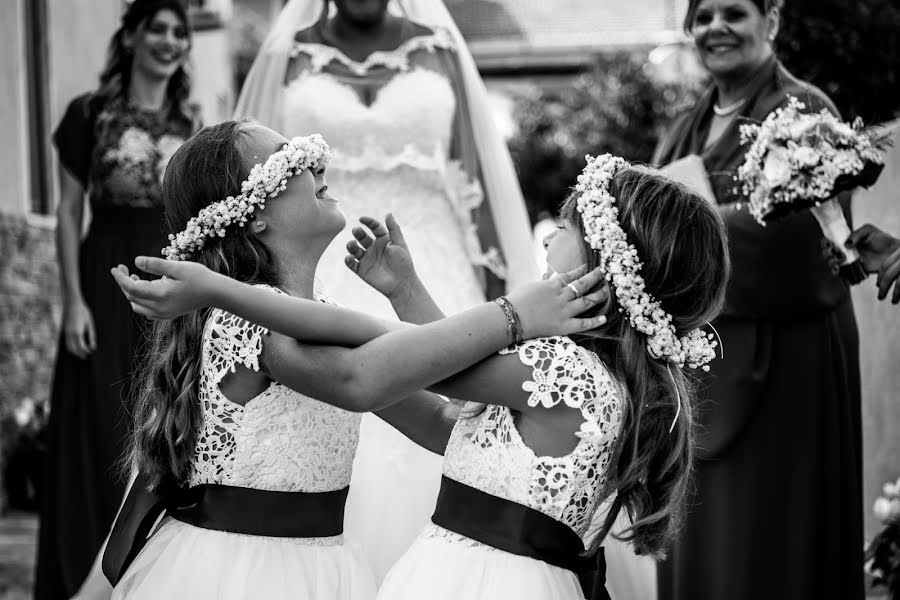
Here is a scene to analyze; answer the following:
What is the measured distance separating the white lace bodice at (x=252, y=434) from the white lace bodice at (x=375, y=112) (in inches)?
73.9

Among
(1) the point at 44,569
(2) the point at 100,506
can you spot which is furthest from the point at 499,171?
(1) the point at 44,569

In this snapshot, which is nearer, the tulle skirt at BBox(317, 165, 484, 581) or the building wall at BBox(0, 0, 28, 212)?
the tulle skirt at BBox(317, 165, 484, 581)

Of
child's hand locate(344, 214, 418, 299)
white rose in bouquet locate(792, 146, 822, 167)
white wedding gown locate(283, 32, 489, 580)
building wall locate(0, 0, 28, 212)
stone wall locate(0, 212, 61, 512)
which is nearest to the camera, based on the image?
child's hand locate(344, 214, 418, 299)

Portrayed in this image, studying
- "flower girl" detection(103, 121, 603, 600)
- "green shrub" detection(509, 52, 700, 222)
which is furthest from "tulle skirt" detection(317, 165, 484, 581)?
"green shrub" detection(509, 52, 700, 222)

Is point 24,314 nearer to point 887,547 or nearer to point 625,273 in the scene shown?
point 887,547

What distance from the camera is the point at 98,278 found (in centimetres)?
508

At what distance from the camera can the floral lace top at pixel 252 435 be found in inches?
104

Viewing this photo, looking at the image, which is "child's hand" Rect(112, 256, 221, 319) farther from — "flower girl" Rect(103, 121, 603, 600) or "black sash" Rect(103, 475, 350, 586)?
"black sash" Rect(103, 475, 350, 586)

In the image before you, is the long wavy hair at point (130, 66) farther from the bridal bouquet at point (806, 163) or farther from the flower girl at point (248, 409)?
the bridal bouquet at point (806, 163)

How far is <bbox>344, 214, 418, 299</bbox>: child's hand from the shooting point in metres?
2.84

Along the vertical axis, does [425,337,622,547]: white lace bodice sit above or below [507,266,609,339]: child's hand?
below

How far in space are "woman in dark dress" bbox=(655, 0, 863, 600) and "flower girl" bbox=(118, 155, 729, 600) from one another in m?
1.41

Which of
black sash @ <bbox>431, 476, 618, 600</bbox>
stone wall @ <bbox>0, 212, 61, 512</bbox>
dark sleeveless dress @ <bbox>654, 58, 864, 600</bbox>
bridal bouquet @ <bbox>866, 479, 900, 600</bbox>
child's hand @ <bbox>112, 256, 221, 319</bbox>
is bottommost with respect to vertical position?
stone wall @ <bbox>0, 212, 61, 512</bbox>

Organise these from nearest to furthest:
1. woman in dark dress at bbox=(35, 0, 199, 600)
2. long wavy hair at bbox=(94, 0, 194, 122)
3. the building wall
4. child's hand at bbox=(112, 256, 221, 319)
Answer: child's hand at bbox=(112, 256, 221, 319)
woman in dark dress at bbox=(35, 0, 199, 600)
long wavy hair at bbox=(94, 0, 194, 122)
the building wall
